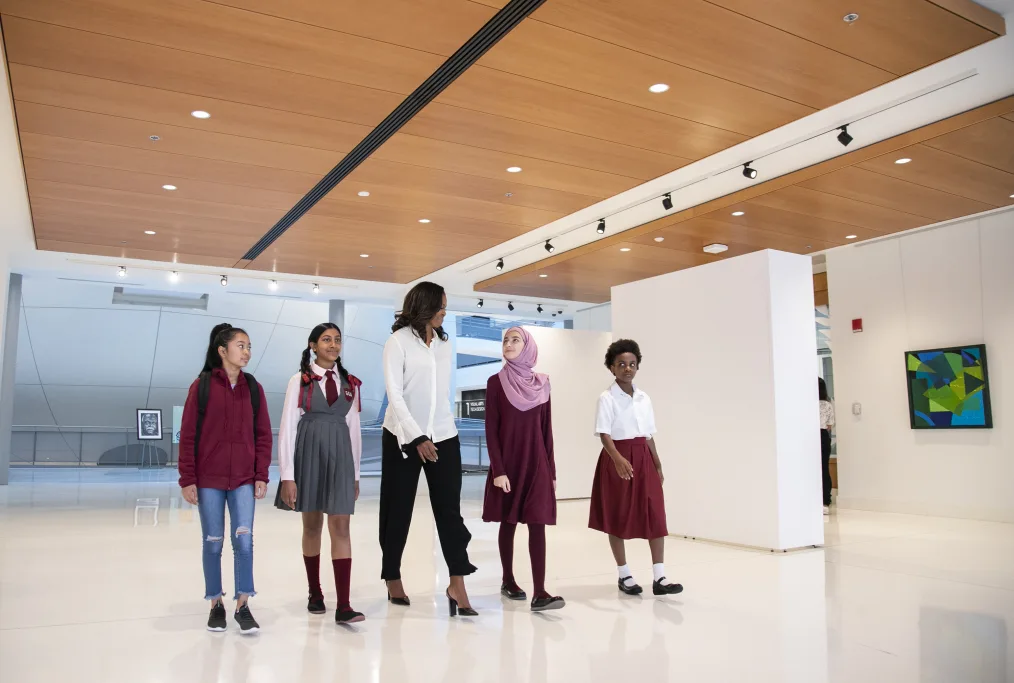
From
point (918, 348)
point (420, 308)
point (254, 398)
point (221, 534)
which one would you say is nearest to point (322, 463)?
point (254, 398)

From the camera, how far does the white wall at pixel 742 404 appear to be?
6.84m

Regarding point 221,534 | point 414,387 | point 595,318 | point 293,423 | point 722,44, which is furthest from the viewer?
point 595,318

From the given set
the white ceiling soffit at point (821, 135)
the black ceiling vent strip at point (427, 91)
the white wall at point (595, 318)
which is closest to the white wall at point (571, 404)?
the white ceiling soffit at point (821, 135)

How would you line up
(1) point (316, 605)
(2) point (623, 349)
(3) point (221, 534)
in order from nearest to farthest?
1. (3) point (221, 534)
2. (1) point (316, 605)
3. (2) point (623, 349)

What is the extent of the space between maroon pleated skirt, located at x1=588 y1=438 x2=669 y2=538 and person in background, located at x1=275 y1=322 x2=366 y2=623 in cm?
162

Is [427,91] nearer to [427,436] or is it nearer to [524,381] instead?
[524,381]

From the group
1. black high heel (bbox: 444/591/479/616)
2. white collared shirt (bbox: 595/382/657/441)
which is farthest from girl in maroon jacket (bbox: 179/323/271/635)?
white collared shirt (bbox: 595/382/657/441)

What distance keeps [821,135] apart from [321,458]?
5.04m

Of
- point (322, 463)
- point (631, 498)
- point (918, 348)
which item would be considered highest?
point (918, 348)

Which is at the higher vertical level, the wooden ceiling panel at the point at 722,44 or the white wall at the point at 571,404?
the wooden ceiling panel at the point at 722,44

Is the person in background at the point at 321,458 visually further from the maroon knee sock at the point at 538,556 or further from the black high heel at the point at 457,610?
the maroon knee sock at the point at 538,556

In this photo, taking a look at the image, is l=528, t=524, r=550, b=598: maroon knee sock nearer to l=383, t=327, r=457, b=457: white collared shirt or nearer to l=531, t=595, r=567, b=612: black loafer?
l=531, t=595, r=567, b=612: black loafer

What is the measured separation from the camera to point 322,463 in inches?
169

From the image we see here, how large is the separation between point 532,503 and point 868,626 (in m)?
1.90
